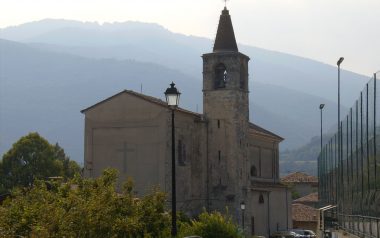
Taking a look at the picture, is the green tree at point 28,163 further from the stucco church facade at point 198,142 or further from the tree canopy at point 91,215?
the tree canopy at point 91,215

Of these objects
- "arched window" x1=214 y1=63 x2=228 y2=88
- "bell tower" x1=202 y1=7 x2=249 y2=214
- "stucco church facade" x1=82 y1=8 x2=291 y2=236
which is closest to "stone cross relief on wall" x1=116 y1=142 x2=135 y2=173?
"stucco church facade" x1=82 y1=8 x2=291 y2=236

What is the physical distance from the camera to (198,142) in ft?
184

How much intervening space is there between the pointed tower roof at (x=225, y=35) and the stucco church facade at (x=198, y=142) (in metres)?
0.05

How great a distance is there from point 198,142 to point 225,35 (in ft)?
31.7

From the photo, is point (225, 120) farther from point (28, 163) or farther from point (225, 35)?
point (28, 163)

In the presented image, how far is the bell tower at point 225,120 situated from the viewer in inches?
2205

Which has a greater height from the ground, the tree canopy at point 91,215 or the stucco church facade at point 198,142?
the stucco church facade at point 198,142

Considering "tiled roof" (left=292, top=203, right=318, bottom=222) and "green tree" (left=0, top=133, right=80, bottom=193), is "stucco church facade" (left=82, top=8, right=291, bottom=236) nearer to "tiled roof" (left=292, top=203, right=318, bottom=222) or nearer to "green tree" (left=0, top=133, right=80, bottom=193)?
"green tree" (left=0, top=133, right=80, bottom=193)

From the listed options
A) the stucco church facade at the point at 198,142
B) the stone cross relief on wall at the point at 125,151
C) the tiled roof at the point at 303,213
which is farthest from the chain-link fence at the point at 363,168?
the tiled roof at the point at 303,213

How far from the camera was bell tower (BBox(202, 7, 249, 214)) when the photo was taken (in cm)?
5600

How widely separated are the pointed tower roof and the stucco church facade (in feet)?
0.17

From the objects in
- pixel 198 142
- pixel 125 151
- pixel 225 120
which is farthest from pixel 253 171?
pixel 125 151

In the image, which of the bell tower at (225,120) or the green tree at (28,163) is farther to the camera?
the green tree at (28,163)

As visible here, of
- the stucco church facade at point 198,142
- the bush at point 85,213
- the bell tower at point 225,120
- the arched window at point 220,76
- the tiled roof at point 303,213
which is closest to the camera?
the bush at point 85,213
